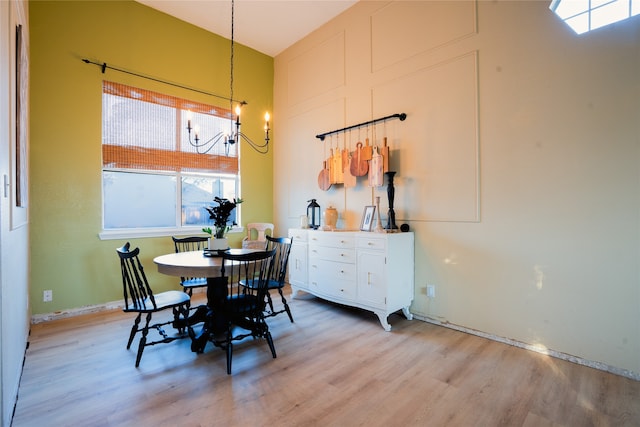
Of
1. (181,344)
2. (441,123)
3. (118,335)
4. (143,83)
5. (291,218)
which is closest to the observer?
(181,344)

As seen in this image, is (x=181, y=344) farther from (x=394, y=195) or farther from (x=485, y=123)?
(x=485, y=123)

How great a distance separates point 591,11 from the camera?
7.33 ft

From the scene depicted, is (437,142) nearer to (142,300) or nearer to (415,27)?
(415,27)

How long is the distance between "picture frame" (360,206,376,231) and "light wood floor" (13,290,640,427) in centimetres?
116

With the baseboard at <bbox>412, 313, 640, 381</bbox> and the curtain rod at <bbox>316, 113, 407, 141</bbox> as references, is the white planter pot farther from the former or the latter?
the baseboard at <bbox>412, 313, 640, 381</bbox>

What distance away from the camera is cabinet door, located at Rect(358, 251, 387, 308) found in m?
2.99

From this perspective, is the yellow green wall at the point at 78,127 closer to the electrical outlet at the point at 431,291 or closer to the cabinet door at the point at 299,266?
the cabinet door at the point at 299,266

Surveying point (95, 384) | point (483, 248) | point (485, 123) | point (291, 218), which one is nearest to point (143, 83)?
point (291, 218)

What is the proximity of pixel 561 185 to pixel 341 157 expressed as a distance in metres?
2.30

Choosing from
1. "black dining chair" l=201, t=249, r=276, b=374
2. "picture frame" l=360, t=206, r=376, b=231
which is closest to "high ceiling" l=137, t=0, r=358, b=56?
"picture frame" l=360, t=206, r=376, b=231

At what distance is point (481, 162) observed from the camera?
2.79m

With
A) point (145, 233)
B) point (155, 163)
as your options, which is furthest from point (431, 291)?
point (155, 163)

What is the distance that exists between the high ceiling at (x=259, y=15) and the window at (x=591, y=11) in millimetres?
2322

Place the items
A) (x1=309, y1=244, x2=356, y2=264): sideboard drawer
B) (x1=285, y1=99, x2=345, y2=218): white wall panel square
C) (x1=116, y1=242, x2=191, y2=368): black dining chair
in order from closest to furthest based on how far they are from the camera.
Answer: (x1=116, y1=242, x2=191, y2=368): black dining chair < (x1=309, y1=244, x2=356, y2=264): sideboard drawer < (x1=285, y1=99, x2=345, y2=218): white wall panel square
